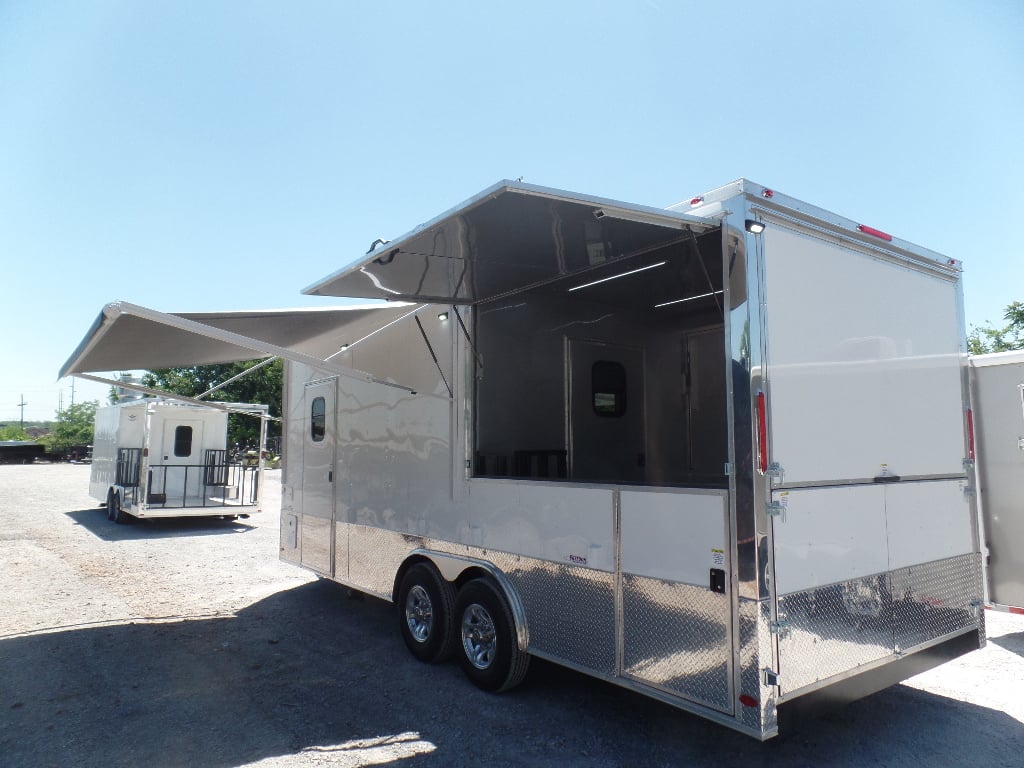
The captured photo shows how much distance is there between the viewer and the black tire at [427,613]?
4.73m

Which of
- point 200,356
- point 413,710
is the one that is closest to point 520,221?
point 413,710

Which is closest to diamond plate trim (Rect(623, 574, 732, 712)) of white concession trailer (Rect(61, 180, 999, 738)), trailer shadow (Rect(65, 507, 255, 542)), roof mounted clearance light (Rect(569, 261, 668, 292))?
white concession trailer (Rect(61, 180, 999, 738))

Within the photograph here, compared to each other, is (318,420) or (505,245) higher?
(505,245)

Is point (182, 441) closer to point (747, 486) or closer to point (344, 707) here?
point (344, 707)

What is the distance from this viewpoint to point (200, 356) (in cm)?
664

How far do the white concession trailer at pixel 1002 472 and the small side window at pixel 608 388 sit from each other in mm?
2507

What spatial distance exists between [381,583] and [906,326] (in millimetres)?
3955

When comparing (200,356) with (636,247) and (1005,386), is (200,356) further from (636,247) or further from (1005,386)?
(1005,386)

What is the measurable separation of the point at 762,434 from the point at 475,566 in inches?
84.7

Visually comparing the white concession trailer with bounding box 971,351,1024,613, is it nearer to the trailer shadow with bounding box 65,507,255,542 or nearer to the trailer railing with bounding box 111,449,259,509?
the trailer shadow with bounding box 65,507,255,542

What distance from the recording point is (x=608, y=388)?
5.84m

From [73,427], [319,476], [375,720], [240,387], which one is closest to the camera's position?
[375,720]

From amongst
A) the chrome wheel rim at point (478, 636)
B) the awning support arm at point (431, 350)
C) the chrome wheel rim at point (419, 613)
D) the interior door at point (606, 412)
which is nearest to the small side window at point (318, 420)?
the awning support arm at point (431, 350)

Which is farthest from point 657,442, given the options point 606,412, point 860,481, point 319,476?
point 319,476
